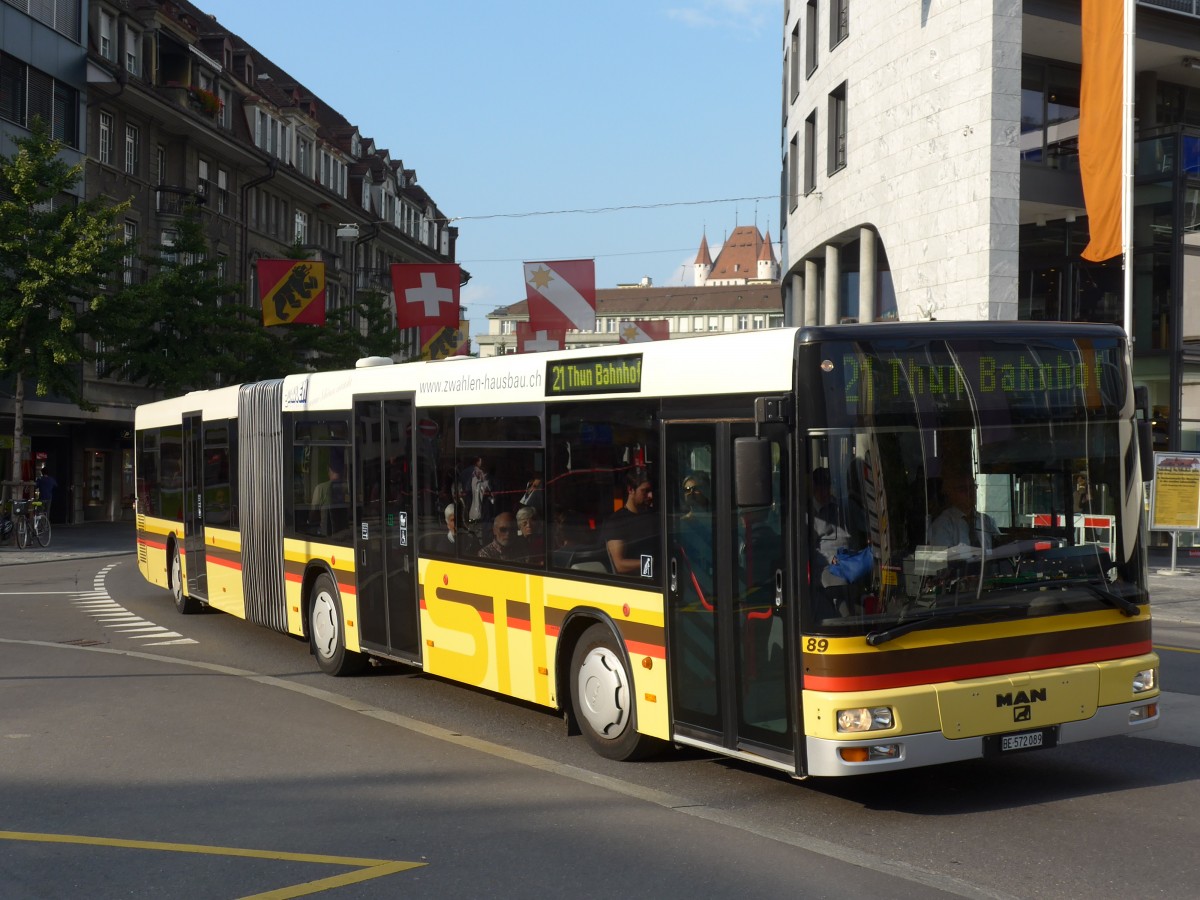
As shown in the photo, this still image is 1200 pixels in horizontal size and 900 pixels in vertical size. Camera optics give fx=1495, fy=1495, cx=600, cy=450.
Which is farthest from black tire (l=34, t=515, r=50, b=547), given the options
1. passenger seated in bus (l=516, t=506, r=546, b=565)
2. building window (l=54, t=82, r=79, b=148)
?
passenger seated in bus (l=516, t=506, r=546, b=565)

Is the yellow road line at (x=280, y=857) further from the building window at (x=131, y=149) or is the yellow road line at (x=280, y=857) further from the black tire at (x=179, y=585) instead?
the building window at (x=131, y=149)

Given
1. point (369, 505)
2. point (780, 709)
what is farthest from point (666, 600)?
point (369, 505)

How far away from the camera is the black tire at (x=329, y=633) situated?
12680 mm

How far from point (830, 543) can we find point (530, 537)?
2.97m

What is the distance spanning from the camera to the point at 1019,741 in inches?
291

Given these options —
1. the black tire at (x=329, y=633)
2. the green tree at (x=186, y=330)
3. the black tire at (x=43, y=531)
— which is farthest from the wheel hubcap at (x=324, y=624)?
the green tree at (x=186, y=330)

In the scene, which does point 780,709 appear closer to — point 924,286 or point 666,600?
point 666,600

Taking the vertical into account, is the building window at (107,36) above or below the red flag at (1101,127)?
above

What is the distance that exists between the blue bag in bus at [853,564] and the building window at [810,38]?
28104 mm

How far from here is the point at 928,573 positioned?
722cm

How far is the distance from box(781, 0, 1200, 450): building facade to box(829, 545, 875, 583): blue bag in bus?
62.6ft

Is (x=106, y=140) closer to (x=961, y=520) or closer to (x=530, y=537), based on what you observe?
(x=530, y=537)

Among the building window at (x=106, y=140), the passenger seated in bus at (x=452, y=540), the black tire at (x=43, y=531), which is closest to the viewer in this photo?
the passenger seated in bus at (x=452, y=540)

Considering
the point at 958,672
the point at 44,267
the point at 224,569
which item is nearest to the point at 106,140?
the point at 44,267
